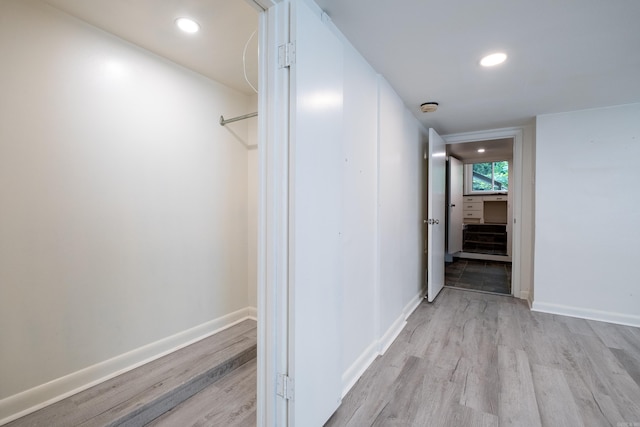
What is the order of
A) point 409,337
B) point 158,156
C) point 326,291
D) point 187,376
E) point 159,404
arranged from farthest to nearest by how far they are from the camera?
point 409,337 → point 158,156 → point 187,376 → point 159,404 → point 326,291

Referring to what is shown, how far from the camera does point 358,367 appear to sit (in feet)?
6.08

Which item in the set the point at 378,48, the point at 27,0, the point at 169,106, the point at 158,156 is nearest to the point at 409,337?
the point at 378,48

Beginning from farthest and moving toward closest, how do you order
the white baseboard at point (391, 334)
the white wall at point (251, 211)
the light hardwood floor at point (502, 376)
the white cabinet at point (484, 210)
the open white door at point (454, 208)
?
the white cabinet at point (484, 210)
the open white door at point (454, 208)
the white wall at point (251, 211)
the white baseboard at point (391, 334)
the light hardwood floor at point (502, 376)

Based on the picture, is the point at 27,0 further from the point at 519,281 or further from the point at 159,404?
the point at 519,281

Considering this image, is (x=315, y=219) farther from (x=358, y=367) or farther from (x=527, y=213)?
(x=527, y=213)

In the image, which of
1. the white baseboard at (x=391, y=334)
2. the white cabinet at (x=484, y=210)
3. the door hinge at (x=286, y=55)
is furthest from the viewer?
the white cabinet at (x=484, y=210)

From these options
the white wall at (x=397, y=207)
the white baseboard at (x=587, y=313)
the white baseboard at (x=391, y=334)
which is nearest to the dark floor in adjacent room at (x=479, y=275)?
the white baseboard at (x=587, y=313)

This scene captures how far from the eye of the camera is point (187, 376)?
1.72 metres

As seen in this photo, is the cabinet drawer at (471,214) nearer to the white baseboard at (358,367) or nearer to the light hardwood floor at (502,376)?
the light hardwood floor at (502,376)

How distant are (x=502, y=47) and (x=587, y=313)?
2867 mm

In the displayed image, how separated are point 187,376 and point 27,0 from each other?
2.23m

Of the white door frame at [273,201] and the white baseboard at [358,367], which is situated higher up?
the white door frame at [273,201]

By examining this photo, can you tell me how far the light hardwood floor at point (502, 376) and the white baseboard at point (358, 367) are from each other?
4cm

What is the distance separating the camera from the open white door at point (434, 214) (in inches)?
125
